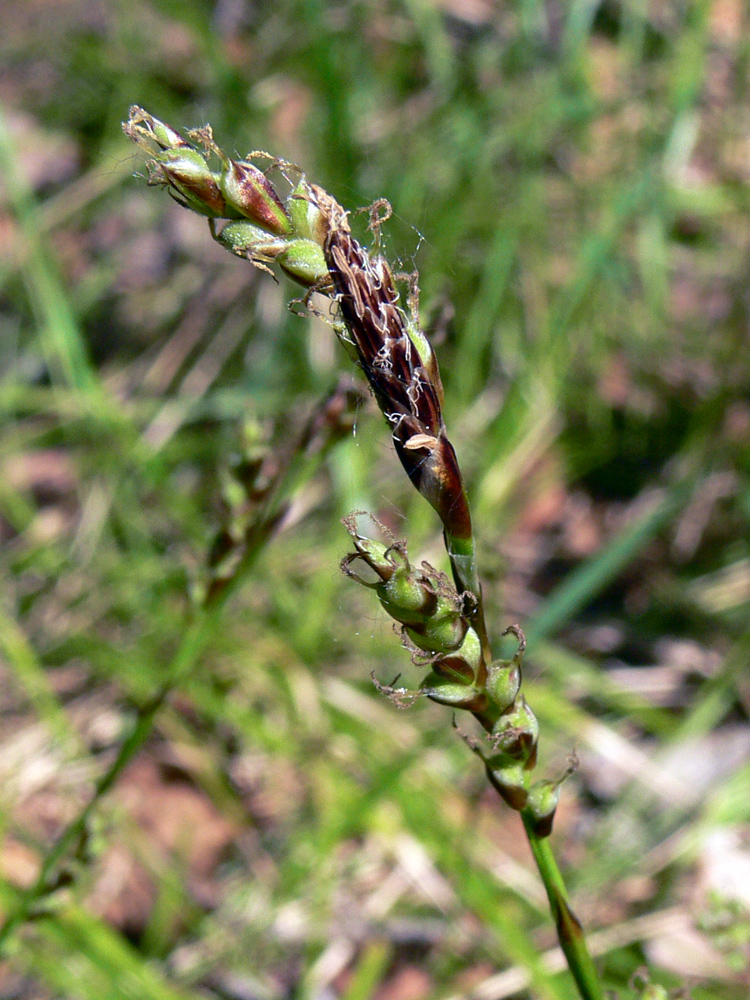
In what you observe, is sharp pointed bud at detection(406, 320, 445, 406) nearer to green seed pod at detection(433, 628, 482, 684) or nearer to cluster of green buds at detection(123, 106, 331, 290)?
cluster of green buds at detection(123, 106, 331, 290)

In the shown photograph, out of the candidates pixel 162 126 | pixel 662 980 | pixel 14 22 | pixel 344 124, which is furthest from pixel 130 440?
pixel 14 22

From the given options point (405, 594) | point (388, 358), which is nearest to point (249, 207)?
point (388, 358)

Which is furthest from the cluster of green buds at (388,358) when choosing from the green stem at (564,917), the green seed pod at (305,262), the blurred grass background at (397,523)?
the blurred grass background at (397,523)

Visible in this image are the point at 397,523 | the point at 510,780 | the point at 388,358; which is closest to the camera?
the point at 388,358

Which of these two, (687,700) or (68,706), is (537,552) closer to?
(687,700)

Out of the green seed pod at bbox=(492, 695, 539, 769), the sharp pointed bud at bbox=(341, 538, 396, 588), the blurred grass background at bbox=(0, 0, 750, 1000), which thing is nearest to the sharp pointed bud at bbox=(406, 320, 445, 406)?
the sharp pointed bud at bbox=(341, 538, 396, 588)

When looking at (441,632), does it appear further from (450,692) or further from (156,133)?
(156,133)
